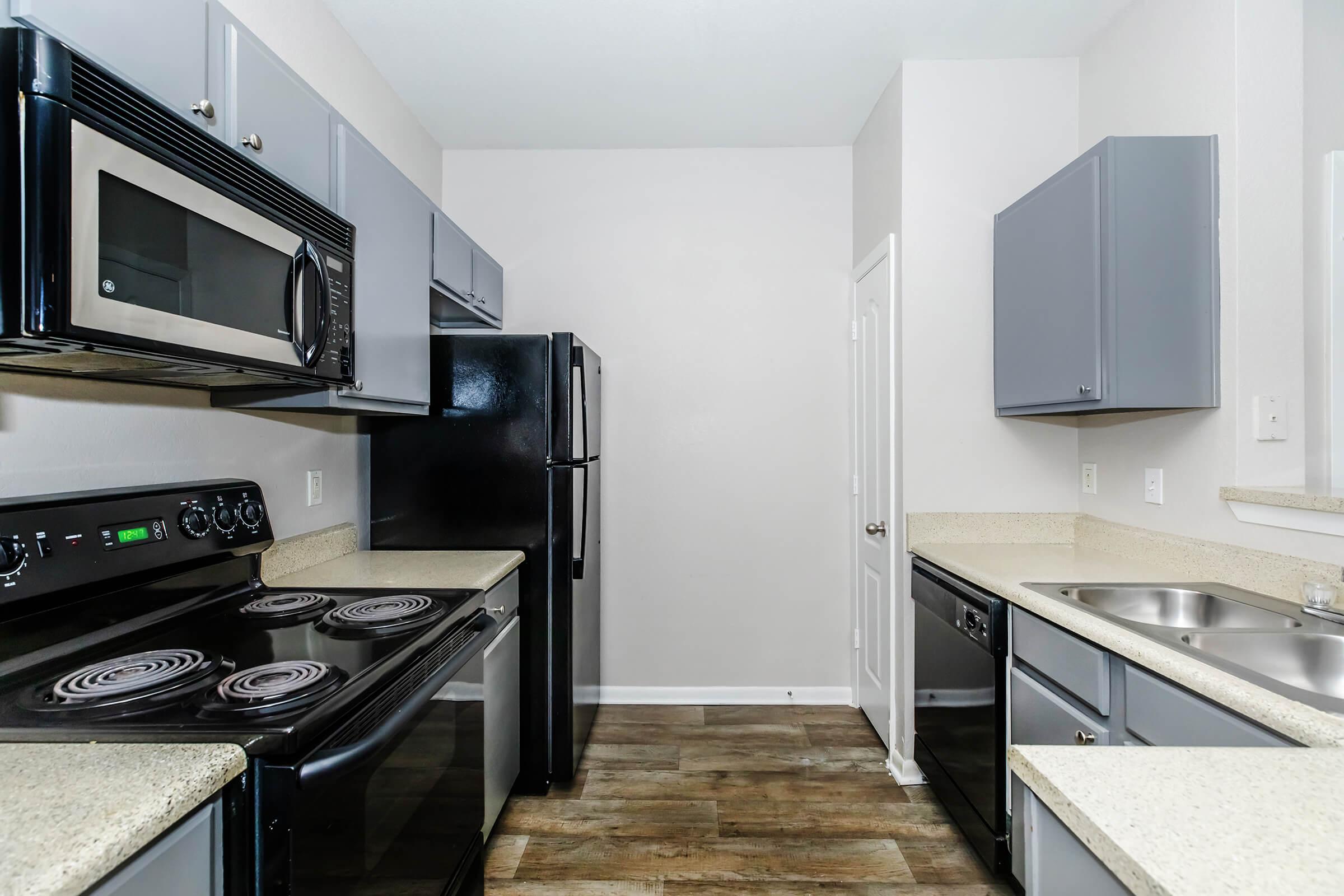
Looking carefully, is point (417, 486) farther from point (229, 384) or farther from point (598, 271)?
point (598, 271)

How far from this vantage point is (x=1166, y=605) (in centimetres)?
171

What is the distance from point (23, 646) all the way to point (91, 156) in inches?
32.6

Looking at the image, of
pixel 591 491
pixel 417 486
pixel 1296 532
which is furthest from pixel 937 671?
pixel 417 486

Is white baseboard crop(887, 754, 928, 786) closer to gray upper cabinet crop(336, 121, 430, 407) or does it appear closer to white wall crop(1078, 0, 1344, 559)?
white wall crop(1078, 0, 1344, 559)

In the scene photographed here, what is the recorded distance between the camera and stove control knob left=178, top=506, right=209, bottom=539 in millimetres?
1442

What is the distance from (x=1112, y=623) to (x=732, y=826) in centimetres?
140

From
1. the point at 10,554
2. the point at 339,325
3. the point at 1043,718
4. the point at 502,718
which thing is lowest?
the point at 502,718

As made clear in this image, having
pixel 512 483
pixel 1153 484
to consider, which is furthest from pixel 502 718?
pixel 1153 484

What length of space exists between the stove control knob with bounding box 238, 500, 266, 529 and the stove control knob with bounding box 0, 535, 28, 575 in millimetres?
534

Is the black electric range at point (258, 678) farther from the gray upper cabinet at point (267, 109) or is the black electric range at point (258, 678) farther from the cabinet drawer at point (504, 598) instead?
the gray upper cabinet at point (267, 109)

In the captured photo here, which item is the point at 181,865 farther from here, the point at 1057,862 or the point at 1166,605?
the point at 1166,605

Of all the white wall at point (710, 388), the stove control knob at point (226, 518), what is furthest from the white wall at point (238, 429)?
the white wall at point (710, 388)

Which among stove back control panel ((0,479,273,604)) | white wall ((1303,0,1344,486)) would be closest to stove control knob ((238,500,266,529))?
stove back control panel ((0,479,273,604))

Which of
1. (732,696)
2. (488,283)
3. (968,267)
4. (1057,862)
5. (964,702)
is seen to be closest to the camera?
(1057,862)
